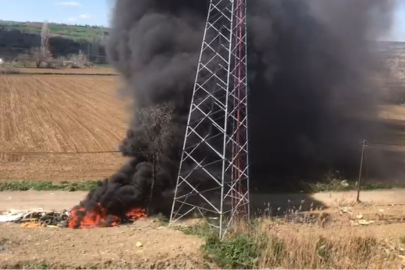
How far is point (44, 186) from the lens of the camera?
22.2 m

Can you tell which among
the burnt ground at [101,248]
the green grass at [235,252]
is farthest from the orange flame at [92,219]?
the green grass at [235,252]

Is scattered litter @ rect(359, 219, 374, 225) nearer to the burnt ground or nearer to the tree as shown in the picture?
the burnt ground

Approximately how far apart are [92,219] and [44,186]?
19.1 ft

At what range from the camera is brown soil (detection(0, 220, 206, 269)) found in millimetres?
7969

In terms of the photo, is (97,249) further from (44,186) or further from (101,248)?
(44,186)

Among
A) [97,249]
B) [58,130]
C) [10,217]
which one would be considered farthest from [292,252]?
[58,130]

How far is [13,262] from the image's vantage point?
7.96 metres

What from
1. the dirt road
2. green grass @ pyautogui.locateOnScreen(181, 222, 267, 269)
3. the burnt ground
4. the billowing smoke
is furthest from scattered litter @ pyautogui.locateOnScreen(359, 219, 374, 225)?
green grass @ pyautogui.locateOnScreen(181, 222, 267, 269)

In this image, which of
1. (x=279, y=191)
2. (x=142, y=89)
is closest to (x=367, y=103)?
(x=279, y=191)

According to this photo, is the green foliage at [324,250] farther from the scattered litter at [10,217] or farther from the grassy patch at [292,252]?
the scattered litter at [10,217]

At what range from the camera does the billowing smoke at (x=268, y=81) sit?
21406 millimetres

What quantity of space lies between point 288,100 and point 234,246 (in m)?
22.5

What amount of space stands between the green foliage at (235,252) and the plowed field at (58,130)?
16756 mm

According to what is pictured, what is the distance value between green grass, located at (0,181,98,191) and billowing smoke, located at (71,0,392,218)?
2.42 meters
